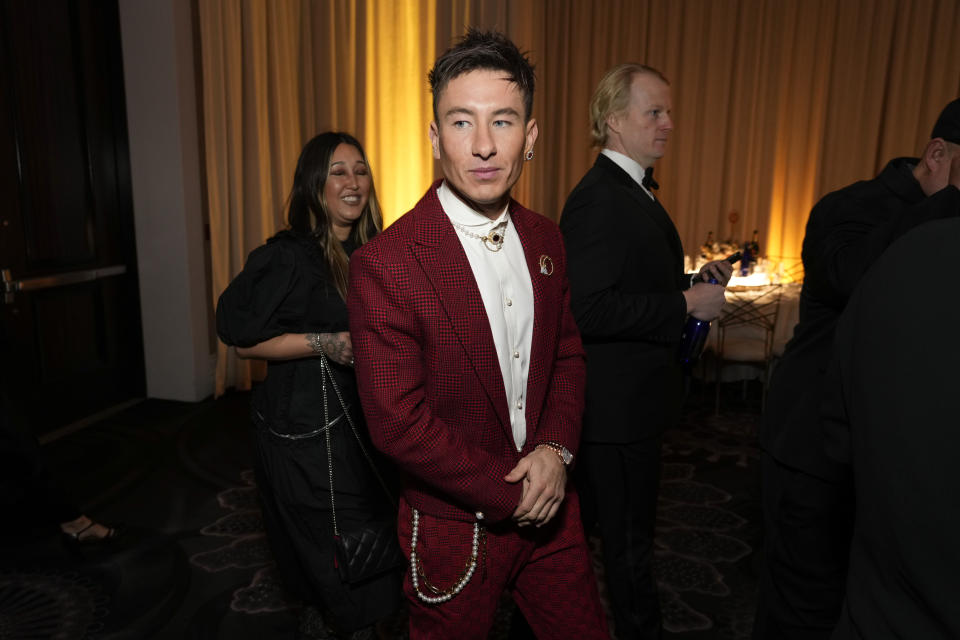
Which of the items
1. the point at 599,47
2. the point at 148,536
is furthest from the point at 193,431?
the point at 599,47

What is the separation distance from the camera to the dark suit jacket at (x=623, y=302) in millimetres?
1764

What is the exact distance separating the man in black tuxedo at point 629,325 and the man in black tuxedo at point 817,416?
0.28 meters

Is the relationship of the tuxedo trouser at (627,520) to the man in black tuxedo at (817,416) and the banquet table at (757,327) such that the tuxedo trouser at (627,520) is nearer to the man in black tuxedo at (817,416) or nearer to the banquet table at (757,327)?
the man in black tuxedo at (817,416)

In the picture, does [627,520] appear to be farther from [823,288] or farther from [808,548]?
[823,288]

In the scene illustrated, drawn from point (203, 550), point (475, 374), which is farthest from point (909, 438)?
point (203, 550)

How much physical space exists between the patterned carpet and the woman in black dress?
0.47 metres

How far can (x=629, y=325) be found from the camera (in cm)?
176

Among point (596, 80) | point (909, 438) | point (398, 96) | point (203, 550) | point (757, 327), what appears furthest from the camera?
point (596, 80)

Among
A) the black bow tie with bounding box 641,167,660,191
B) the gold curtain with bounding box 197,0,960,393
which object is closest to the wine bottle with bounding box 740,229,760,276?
the gold curtain with bounding box 197,0,960,393

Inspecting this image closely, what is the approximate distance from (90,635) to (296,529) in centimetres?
92

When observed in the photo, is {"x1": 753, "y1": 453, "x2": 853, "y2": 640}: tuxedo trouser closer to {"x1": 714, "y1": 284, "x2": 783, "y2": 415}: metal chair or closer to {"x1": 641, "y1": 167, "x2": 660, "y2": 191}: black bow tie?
{"x1": 641, "y1": 167, "x2": 660, "y2": 191}: black bow tie

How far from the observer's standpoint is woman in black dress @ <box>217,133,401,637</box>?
1.83m

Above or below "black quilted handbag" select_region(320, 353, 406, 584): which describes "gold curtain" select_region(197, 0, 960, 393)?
above

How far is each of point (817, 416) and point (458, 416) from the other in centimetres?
90
